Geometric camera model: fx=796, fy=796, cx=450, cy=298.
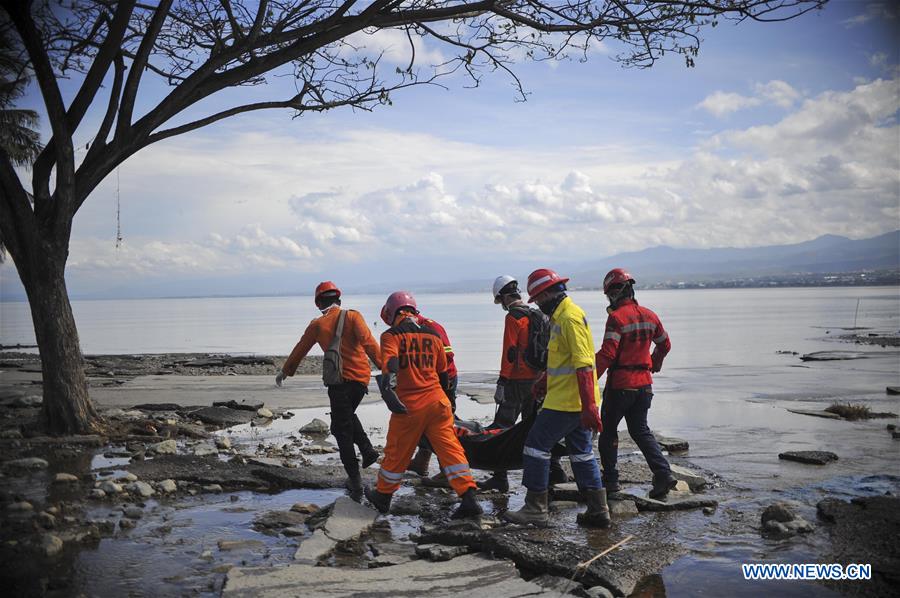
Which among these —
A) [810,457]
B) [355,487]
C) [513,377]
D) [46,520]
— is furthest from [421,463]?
[810,457]

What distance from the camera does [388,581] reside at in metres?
5.37

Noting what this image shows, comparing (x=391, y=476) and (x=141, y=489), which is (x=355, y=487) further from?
(x=141, y=489)

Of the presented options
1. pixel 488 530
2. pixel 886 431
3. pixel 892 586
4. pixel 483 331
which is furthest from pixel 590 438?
pixel 483 331

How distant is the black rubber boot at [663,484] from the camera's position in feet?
25.7

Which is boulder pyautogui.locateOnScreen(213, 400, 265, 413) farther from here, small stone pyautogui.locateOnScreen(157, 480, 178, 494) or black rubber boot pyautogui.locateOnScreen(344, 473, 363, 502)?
black rubber boot pyautogui.locateOnScreen(344, 473, 363, 502)

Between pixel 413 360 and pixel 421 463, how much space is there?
8.17 feet

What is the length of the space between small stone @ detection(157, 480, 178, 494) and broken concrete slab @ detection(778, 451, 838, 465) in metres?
7.22

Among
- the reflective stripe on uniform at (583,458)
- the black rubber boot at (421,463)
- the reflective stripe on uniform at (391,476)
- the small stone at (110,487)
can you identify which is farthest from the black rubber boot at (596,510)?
the small stone at (110,487)

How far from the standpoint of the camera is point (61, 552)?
5.95 meters

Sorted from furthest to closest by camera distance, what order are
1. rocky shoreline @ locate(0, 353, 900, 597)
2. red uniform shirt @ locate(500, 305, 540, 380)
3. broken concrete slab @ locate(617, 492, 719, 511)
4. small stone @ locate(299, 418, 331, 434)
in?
small stone @ locate(299, 418, 331, 434) → red uniform shirt @ locate(500, 305, 540, 380) → broken concrete slab @ locate(617, 492, 719, 511) → rocky shoreline @ locate(0, 353, 900, 597)

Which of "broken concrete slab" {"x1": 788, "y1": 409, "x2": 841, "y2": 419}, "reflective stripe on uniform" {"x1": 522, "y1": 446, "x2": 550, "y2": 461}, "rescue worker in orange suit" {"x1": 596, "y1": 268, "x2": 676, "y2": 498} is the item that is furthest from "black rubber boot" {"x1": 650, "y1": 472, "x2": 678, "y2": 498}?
"broken concrete slab" {"x1": 788, "y1": 409, "x2": 841, "y2": 419}

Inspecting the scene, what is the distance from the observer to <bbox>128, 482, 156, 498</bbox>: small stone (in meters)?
7.76

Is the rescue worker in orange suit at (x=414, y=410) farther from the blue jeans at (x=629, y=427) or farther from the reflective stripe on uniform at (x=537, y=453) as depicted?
the blue jeans at (x=629, y=427)

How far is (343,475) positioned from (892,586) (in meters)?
5.45
